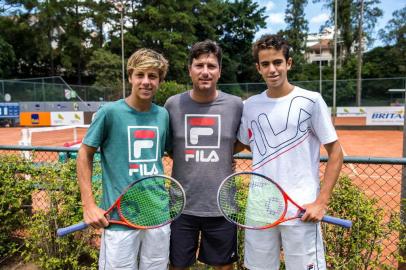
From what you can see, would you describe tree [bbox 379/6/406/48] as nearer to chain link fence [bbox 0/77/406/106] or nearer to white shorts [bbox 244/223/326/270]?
chain link fence [bbox 0/77/406/106]

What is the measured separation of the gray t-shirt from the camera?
8.64 ft

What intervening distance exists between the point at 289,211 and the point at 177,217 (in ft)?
2.53

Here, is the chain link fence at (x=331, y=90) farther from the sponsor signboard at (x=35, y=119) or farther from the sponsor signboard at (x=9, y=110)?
the sponsor signboard at (x=35, y=119)

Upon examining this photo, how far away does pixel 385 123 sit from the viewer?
22344 mm

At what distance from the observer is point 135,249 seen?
2.48m

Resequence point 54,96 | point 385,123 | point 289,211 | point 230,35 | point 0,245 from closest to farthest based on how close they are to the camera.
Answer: point 289,211 → point 0,245 → point 385,123 → point 54,96 → point 230,35

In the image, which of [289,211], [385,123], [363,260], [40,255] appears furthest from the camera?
[385,123]

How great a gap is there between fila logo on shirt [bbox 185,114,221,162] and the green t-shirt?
0.29 meters

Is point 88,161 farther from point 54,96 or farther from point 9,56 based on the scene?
point 9,56

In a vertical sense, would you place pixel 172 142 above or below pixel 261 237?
above

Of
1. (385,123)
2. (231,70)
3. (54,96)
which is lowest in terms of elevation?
(385,123)

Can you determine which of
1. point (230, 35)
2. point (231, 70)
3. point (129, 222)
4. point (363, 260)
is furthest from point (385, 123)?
point (230, 35)

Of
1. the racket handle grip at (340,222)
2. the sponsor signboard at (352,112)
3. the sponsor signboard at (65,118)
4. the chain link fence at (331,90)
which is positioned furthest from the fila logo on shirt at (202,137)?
the chain link fence at (331,90)

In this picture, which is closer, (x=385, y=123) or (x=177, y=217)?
(x=177, y=217)
